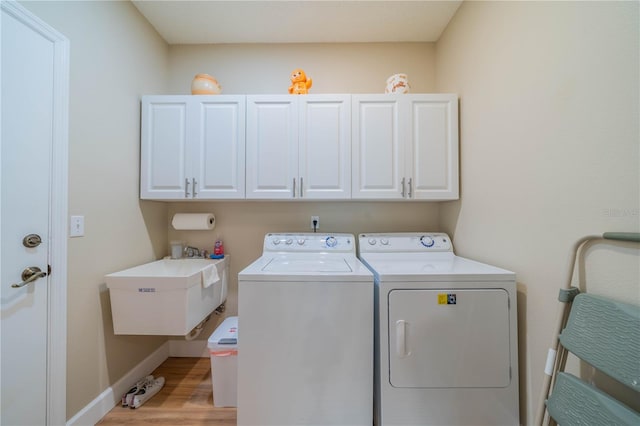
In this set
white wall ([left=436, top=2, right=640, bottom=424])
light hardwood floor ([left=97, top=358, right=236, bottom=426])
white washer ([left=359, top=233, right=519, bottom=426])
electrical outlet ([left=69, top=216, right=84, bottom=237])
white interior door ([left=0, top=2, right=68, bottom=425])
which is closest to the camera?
white wall ([left=436, top=2, right=640, bottom=424])

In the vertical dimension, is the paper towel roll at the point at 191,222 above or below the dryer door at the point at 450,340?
above

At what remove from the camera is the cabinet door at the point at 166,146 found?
1.84 meters

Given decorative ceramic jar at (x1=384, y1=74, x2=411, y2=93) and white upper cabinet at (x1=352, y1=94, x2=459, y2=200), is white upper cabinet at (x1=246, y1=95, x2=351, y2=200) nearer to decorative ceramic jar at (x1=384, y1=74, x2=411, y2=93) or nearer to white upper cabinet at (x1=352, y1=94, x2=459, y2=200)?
white upper cabinet at (x1=352, y1=94, x2=459, y2=200)

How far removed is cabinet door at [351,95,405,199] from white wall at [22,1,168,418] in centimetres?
167

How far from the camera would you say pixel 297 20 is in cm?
190

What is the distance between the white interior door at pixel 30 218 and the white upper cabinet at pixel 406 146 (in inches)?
69.1

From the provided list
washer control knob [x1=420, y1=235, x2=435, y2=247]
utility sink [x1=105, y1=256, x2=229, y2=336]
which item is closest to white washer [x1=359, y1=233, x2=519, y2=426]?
washer control knob [x1=420, y1=235, x2=435, y2=247]

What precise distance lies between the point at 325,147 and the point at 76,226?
5.30ft

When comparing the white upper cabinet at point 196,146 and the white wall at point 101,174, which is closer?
the white wall at point 101,174

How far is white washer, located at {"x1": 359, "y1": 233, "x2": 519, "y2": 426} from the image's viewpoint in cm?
120

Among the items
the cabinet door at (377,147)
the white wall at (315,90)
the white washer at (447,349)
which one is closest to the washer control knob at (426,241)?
the white wall at (315,90)

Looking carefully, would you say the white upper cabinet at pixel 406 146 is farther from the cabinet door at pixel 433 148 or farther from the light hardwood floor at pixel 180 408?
the light hardwood floor at pixel 180 408

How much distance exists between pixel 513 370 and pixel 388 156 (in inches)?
57.9

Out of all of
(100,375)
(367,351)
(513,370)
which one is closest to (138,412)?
(100,375)
